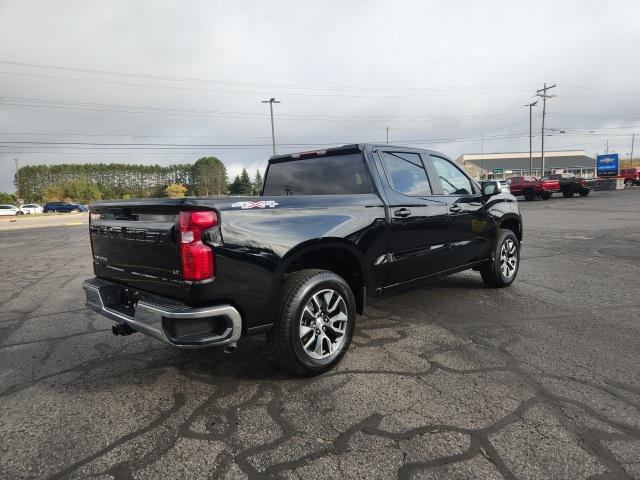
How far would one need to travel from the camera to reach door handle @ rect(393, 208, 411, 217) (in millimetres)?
4047

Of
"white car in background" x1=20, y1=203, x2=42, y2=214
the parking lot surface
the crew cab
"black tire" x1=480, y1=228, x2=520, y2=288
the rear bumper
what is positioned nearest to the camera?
the parking lot surface

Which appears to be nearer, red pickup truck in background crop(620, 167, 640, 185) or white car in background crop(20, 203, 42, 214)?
red pickup truck in background crop(620, 167, 640, 185)

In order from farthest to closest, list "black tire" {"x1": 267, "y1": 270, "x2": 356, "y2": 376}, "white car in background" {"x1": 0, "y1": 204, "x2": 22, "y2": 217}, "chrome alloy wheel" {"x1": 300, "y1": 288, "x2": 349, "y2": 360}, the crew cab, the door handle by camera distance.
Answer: "white car in background" {"x1": 0, "y1": 204, "x2": 22, "y2": 217}, the crew cab, the door handle, "chrome alloy wheel" {"x1": 300, "y1": 288, "x2": 349, "y2": 360}, "black tire" {"x1": 267, "y1": 270, "x2": 356, "y2": 376}

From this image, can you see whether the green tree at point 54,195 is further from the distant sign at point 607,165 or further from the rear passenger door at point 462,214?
the rear passenger door at point 462,214

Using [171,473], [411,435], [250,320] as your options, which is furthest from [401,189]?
[171,473]

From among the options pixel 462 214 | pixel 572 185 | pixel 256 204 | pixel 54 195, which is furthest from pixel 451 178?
pixel 54 195

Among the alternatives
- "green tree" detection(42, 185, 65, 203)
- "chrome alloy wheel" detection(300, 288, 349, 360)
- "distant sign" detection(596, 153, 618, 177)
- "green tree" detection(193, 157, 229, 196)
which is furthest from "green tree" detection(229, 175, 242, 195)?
"distant sign" detection(596, 153, 618, 177)

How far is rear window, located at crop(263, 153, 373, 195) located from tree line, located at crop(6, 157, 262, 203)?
3094 inches

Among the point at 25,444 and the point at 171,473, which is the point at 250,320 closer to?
the point at 171,473

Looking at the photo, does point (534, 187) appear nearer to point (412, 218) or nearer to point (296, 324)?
point (412, 218)

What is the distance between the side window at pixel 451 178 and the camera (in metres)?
4.91

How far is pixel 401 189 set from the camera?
4266mm

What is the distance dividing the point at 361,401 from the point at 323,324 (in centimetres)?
67

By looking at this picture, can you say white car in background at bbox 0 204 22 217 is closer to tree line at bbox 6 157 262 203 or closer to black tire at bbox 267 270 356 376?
tree line at bbox 6 157 262 203
